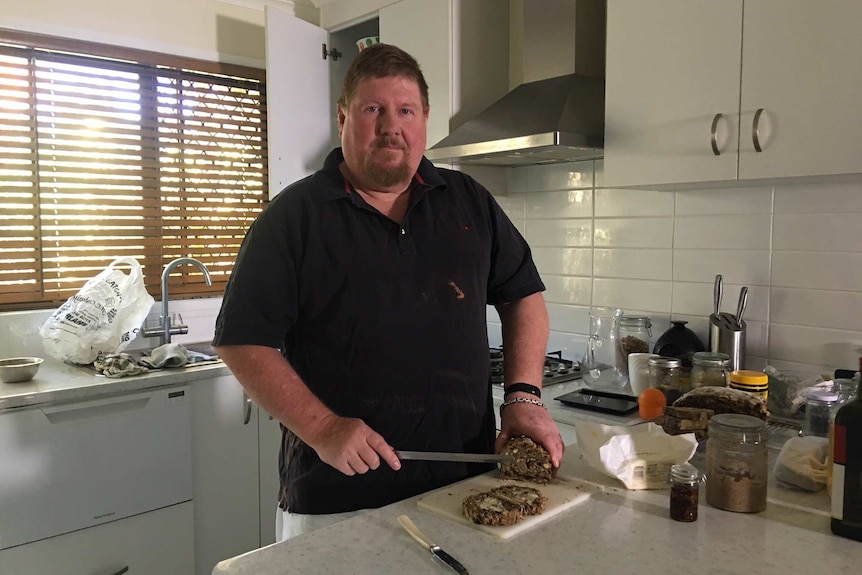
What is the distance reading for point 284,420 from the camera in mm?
1247

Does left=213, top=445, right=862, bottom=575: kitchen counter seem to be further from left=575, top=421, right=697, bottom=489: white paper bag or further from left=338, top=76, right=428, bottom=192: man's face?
left=338, top=76, right=428, bottom=192: man's face

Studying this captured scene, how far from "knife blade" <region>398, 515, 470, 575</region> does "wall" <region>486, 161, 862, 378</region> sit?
4.77 feet

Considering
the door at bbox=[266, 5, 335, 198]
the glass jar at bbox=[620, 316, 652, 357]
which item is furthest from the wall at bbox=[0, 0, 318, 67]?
the glass jar at bbox=[620, 316, 652, 357]

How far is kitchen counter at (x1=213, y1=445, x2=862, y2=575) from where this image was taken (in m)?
0.92

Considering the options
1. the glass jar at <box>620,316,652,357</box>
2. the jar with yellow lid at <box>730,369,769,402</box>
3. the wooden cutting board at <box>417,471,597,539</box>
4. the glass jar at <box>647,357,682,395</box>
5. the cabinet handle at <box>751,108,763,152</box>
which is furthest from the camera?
the glass jar at <box>620,316,652,357</box>

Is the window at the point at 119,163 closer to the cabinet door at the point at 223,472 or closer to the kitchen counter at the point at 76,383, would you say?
the kitchen counter at the point at 76,383

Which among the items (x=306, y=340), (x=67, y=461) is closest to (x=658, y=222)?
(x=306, y=340)

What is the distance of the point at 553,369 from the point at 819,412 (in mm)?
1058

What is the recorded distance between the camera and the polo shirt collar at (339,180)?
55.2 inches

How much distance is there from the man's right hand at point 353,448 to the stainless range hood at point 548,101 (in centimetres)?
119

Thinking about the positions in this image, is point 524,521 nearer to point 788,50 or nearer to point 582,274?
point 788,50

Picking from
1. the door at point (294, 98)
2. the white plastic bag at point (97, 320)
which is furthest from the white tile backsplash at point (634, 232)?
the white plastic bag at point (97, 320)

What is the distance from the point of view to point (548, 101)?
2225 millimetres

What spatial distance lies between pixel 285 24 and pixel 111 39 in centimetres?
67
